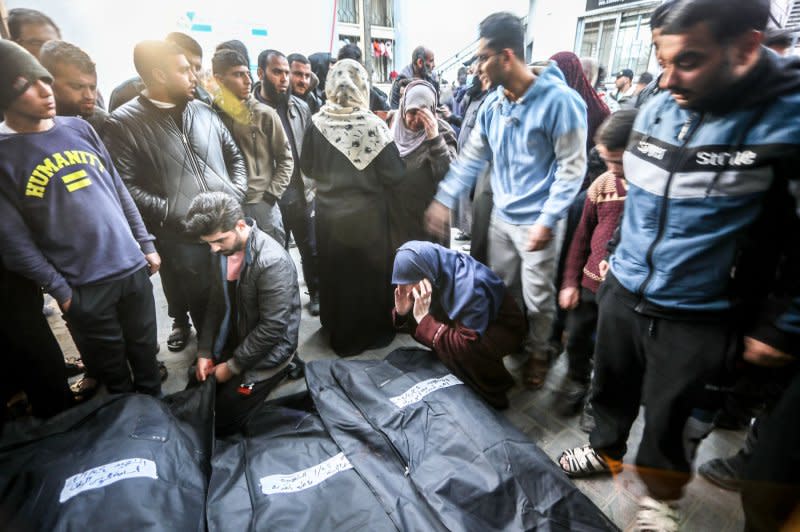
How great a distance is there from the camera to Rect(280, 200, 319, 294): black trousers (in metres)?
3.06

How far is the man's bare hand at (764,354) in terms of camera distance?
99 cm

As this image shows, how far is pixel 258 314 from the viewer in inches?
74.9

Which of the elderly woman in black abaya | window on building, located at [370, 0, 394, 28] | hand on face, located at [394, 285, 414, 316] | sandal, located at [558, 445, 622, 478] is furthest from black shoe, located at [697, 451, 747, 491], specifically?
window on building, located at [370, 0, 394, 28]

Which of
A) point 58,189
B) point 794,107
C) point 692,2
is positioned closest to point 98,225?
point 58,189

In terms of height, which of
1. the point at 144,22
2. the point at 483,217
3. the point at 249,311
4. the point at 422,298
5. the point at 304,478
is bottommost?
the point at 304,478

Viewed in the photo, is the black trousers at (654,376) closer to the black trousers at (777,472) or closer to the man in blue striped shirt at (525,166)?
the black trousers at (777,472)

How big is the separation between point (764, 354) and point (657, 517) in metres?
0.80

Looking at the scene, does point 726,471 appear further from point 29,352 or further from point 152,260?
point 29,352

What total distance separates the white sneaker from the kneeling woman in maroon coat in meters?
0.73

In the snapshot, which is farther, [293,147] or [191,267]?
[293,147]

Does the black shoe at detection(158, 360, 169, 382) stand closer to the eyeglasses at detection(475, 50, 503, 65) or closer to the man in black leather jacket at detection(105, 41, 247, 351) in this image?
the man in black leather jacket at detection(105, 41, 247, 351)

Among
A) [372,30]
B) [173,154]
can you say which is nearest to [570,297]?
[173,154]

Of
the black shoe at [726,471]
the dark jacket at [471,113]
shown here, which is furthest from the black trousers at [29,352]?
the black shoe at [726,471]

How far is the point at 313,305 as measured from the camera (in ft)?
10.1
